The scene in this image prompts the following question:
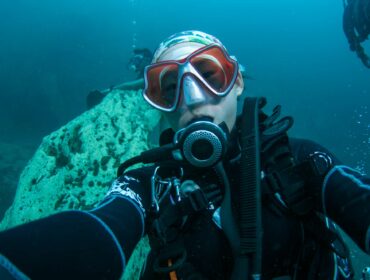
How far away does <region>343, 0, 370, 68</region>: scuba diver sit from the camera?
5.65 m

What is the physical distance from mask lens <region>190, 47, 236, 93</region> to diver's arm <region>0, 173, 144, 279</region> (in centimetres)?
123

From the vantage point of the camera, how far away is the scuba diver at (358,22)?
565cm

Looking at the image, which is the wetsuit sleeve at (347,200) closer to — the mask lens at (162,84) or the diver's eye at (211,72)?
the diver's eye at (211,72)

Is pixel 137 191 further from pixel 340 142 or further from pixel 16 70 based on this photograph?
pixel 16 70

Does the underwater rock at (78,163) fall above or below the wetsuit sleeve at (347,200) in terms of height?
above

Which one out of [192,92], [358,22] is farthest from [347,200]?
[358,22]

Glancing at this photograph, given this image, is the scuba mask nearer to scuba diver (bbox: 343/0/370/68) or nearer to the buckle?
the buckle

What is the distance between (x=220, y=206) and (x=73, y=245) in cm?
96

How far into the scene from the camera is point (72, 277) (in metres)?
1.04

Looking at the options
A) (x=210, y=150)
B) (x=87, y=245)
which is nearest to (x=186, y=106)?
(x=210, y=150)

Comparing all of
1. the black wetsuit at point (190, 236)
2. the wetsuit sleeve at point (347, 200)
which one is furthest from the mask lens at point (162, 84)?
the wetsuit sleeve at point (347, 200)

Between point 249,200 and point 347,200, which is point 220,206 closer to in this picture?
point 249,200

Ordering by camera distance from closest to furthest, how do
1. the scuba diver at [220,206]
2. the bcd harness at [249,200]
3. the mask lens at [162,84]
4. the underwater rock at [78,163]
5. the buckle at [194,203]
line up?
the scuba diver at [220,206] → the bcd harness at [249,200] → the buckle at [194,203] → the mask lens at [162,84] → the underwater rock at [78,163]

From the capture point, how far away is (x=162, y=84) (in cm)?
243
